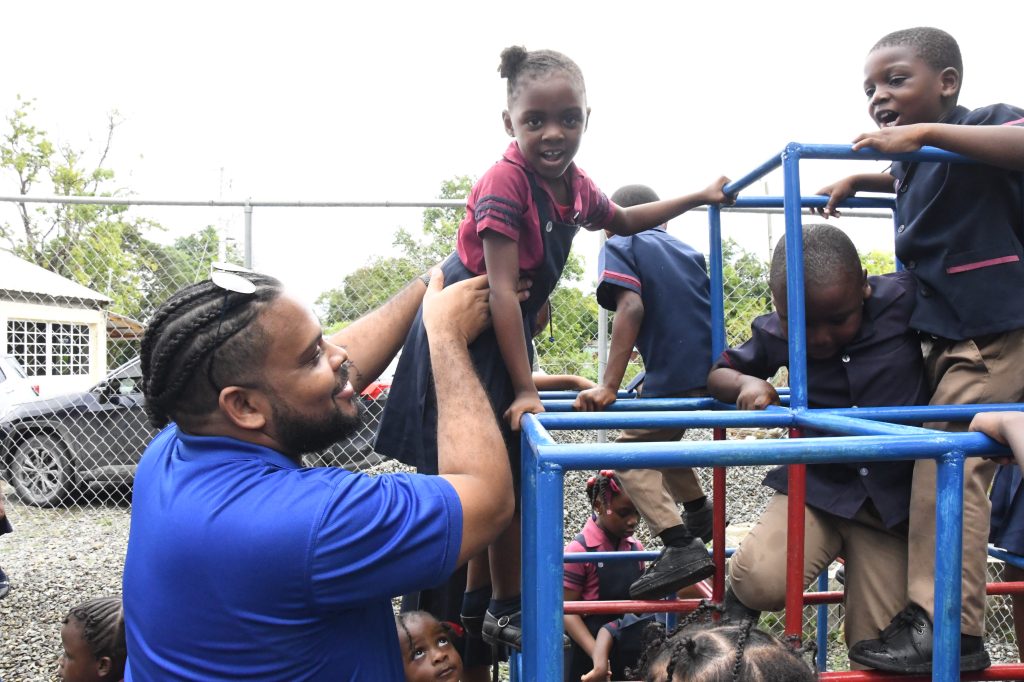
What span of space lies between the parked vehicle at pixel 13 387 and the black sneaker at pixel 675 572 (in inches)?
233

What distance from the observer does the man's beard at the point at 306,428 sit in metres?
1.34

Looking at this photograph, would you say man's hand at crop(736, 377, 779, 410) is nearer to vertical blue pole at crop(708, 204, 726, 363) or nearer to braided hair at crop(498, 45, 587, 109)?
vertical blue pole at crop(708, 204, 726, 363)

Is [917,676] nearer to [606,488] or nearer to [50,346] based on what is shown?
[606,488]

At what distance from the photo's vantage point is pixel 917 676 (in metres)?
1.58

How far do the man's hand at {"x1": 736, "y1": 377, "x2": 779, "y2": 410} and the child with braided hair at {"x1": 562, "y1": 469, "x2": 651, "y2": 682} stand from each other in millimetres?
1237

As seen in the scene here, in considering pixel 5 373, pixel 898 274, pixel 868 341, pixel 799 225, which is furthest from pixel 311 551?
pixel 5 373

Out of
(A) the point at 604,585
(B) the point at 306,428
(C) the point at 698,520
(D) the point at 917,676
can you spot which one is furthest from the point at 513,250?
(A) the point at 604,585

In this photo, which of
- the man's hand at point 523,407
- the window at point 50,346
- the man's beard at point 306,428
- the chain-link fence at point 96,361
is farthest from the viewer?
the window at point 50,346

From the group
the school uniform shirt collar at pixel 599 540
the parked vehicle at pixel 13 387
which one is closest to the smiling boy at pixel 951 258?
the school uniform shirt collar at pixel 599 540

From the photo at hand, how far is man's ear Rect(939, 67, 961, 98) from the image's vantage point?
6.64 feet

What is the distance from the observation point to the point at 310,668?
3.99 feet

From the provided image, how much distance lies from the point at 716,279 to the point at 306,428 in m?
1.31

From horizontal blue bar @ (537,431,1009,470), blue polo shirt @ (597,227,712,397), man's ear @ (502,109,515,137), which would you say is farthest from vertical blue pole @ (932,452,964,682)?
blue polo shirt @ (597,227,712,397)

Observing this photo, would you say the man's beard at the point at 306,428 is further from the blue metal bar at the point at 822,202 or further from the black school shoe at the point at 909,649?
the blue metal bar at the point at 822,202
